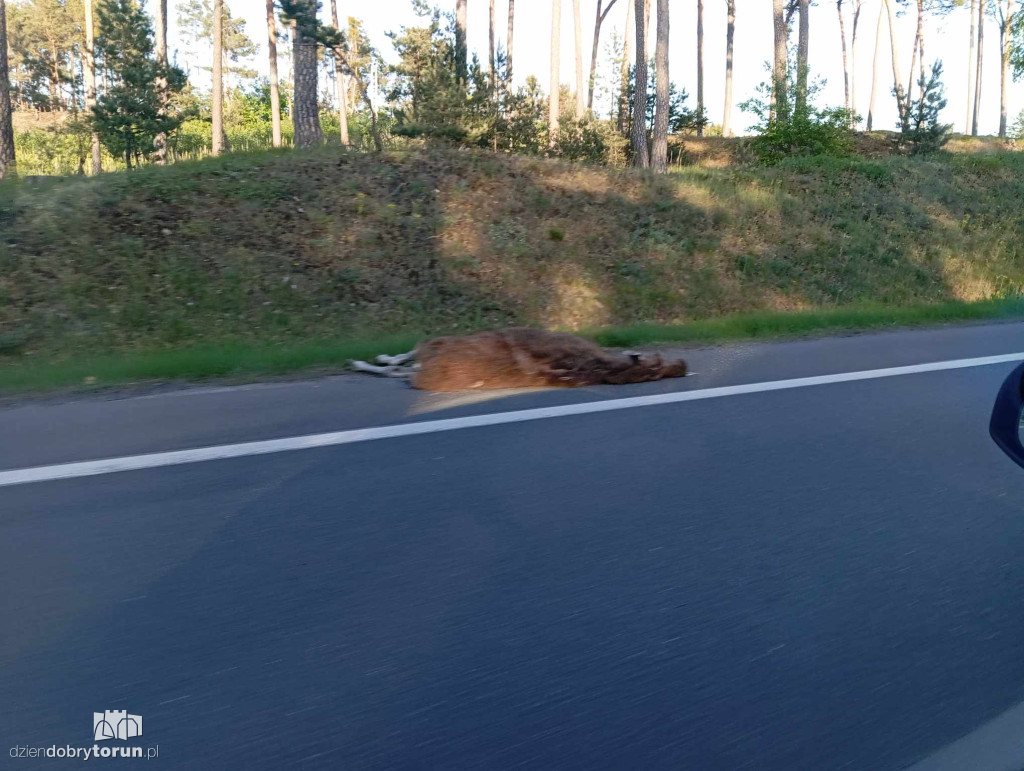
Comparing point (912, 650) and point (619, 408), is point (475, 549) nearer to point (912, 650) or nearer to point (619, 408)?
point (912, 650)

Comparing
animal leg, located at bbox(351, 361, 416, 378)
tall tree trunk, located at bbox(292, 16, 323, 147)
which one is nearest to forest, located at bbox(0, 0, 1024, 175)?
tall tree trunk, located at bbox(292, 16, 323, 147)

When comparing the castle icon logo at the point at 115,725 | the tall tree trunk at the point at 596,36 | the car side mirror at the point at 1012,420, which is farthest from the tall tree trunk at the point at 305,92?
the tall tree trunk at the point at 596,36

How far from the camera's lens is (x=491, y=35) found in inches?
1599

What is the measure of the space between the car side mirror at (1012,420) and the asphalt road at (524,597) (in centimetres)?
80

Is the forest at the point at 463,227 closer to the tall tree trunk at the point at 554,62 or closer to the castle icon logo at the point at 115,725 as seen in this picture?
the tall tree trunk at the point at 554,62

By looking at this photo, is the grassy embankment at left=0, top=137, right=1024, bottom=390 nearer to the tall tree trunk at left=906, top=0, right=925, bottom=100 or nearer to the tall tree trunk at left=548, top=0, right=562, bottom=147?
the tall tree trunk at left=548, top=0, right=562, bottom=147

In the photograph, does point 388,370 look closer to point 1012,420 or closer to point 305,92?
point 1012,420

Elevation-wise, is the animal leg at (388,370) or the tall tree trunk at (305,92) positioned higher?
the tall tree trunk at (305,92)

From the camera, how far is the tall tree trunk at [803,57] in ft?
Result: 81.2

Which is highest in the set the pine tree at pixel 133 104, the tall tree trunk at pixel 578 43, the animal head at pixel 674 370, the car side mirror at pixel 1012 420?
the tall tree trunk at pixel 578 43

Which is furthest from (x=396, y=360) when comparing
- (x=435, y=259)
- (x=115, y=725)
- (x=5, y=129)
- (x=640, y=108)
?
(x=640, y=108)

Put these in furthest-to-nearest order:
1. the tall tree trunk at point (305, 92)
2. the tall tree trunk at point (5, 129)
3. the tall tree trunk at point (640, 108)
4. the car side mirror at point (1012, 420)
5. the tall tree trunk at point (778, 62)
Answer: the tall tree trunk at point (640, 108)
the tall tree trunk at point (778, 62)
the tall tree trunk at point (305, 92)
the tall tree trunk at point (5, 129)
the car side mirror at point (1012, 420)

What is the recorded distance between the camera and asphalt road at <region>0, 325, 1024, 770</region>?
9.20 ft

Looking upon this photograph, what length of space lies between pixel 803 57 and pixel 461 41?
10710 mm
